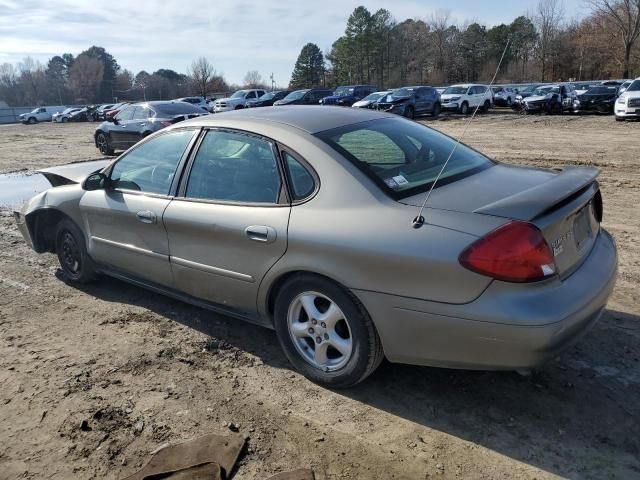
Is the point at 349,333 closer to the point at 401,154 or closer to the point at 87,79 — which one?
the point at 401,154

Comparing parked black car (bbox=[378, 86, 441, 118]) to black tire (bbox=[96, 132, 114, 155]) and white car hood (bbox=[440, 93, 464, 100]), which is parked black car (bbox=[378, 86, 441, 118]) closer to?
white car hood (bbox=[440, 93, 464, 100])

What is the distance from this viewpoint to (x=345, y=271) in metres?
2.91

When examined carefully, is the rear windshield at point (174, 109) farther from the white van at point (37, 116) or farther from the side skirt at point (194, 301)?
the white van at point (37, 116)

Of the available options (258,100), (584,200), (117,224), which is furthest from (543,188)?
(258,100)

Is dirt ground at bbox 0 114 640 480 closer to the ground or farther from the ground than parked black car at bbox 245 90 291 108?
closer to the ground

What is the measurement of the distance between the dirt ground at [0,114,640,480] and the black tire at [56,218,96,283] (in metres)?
0.46

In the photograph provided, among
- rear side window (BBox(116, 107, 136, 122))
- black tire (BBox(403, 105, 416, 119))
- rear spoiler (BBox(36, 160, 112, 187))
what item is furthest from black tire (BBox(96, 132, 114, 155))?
black tire (BBox(403, 105, 416, 119))

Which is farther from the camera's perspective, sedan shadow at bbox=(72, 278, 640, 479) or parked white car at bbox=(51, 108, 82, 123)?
parked white car at bbox=(51, 108, 82, 123)

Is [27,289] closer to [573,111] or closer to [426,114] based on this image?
[426,114]

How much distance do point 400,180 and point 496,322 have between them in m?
1.02

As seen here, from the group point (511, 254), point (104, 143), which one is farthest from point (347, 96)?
point (511, 254)

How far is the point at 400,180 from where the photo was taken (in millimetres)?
3139

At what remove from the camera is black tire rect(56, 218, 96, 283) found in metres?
4.86

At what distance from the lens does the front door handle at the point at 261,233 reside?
10.6 ft
